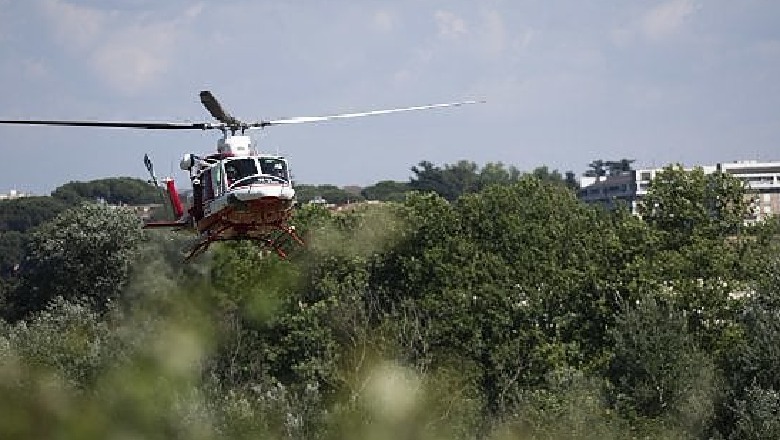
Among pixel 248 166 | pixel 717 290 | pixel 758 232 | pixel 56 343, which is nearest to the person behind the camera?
pixel 56 343

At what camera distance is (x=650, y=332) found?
53531 mm

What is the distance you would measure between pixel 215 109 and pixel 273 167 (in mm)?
2120

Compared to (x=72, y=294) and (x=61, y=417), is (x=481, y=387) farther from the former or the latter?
(x=61, y=417)

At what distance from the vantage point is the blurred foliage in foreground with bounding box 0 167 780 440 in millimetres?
A: 36094

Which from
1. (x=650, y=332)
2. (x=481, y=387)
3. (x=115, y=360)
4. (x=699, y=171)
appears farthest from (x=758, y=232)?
(x=115, y=360)

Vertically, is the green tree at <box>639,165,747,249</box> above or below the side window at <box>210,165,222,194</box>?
below

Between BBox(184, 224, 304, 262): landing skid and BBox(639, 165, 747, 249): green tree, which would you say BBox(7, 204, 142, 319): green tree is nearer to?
BBox(639, 165, 747, 249): green tree

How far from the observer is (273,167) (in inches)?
1041

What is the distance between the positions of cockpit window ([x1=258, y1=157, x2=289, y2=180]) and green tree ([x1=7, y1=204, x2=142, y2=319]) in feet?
98.6

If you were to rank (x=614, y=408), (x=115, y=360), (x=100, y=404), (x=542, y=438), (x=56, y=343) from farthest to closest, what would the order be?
(x=614, y=408), (x=542, y=438), (x=56, y=343), (x=115, y=360), (x=100, y=404)

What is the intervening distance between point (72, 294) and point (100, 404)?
52.9 m

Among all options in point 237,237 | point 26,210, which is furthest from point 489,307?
point 26,210

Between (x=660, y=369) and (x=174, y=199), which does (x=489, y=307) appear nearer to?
(x=660, y=369)

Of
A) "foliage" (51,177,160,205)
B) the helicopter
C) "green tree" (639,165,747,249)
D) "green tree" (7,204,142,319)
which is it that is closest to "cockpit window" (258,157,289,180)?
the helicopter
